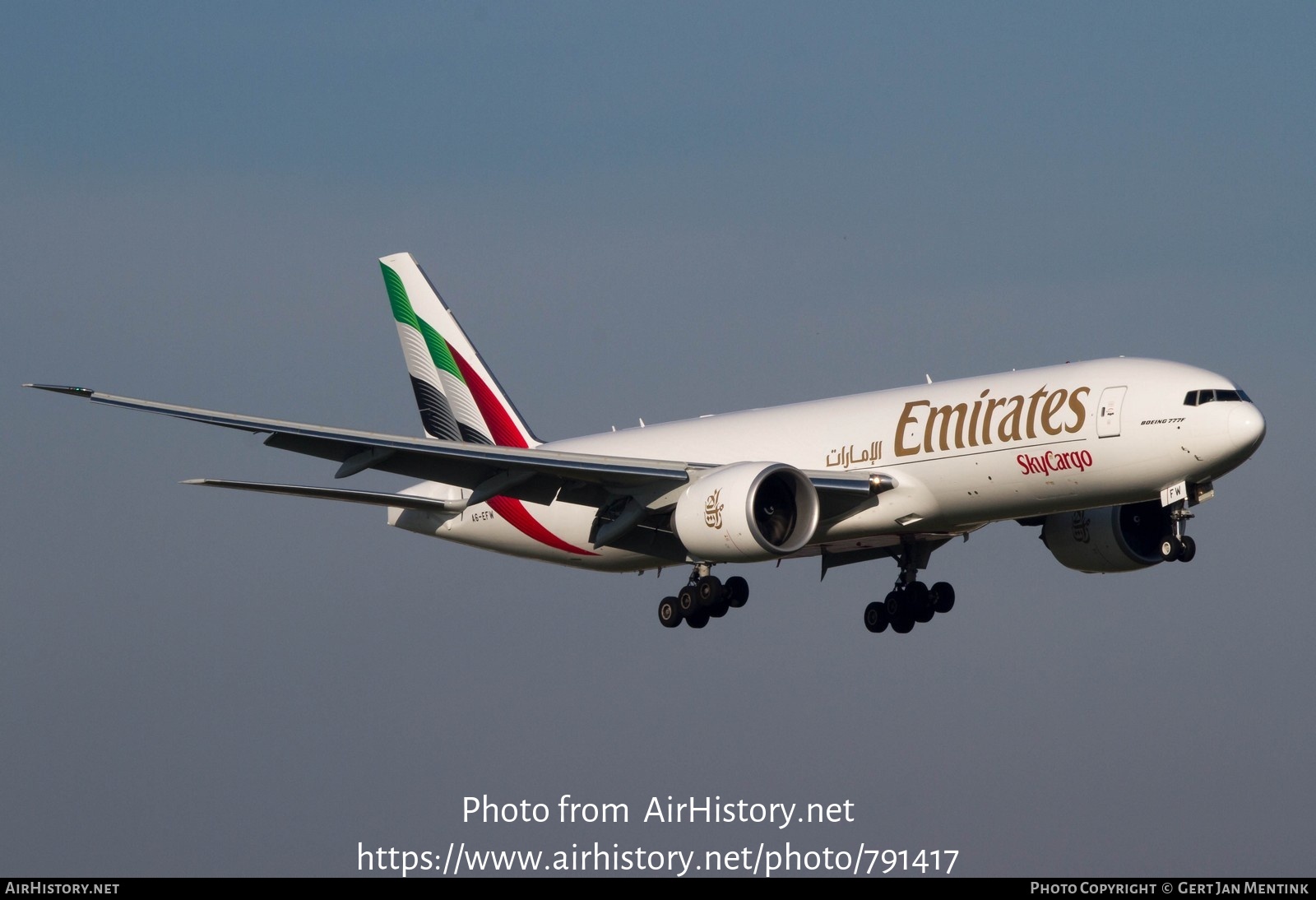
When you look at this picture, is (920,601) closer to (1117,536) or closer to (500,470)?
(1117,536)

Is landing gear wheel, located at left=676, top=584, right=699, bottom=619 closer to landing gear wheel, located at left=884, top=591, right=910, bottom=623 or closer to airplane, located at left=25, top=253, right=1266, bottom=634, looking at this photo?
airplane, located at left=25, top=253, right=1266, bottom=634

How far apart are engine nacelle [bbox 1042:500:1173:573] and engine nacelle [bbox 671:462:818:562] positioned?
7.01 metres

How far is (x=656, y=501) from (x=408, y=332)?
42.4 ft

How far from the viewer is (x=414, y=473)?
128 ft

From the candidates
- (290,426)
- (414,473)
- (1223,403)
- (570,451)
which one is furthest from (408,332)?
(1223,403)

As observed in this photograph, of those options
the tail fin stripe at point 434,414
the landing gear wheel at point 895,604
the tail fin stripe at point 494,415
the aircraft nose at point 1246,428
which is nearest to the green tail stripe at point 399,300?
the tail fin stripe at point 434,414

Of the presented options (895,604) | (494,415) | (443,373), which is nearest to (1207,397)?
(895,604)

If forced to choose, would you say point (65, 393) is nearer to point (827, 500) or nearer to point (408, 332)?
point (827, 500)

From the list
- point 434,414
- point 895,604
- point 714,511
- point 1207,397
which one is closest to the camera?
point 1207,397

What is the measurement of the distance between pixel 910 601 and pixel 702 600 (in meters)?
5.43

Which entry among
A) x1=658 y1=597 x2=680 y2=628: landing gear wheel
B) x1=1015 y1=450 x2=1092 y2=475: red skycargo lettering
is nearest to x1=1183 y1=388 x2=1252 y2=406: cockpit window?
x1=1015 y1=450 x2=1092 y2=475: red skycargo lettering

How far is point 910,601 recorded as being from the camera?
42.1 m

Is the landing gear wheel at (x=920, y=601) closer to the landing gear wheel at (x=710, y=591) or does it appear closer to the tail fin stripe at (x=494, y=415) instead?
the landing gear wheel at (x=710, y=591)

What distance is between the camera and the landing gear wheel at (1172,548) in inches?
1405
